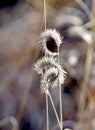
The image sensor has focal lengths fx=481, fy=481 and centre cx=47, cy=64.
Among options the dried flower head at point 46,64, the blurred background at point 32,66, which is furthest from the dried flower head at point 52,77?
the blurred background at point 32,66

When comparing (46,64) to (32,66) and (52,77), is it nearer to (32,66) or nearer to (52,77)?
(52,77)

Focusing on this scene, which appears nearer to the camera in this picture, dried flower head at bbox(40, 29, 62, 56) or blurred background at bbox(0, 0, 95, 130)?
dried flower head at bbox(40, 29, 62, 56)

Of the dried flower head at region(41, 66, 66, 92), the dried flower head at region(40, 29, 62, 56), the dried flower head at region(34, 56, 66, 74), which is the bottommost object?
the dried flower head at region(41, 66, 66, 92)

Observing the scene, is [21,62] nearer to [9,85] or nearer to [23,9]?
[9,85]

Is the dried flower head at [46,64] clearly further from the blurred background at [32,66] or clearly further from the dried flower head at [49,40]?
the blurred background at [32,66]

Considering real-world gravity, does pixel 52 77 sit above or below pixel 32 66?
below

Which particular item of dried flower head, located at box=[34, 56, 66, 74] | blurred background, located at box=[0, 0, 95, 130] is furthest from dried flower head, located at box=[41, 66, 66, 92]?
blurred background, located at box=[0, 0, 95, 130]

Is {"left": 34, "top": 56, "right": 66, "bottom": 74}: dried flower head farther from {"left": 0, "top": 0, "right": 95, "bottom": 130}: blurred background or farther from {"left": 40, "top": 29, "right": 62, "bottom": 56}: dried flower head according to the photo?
{"left": 0, "top": 0, "right": 95, "bottom": 130}: blurred background

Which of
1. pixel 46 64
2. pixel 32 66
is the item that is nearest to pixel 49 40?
pixel 46 64

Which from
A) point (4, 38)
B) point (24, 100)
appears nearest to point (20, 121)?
point (24, 100)
